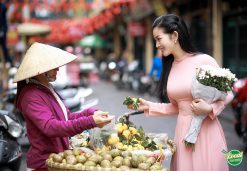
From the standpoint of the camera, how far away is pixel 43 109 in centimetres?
353

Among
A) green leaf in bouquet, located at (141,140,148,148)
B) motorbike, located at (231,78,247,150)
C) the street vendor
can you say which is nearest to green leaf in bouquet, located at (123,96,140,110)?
green leaf in bouquet, located at (141,140,148,148)

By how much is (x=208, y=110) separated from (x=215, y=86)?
0.60ft

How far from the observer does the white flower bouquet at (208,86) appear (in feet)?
11.8

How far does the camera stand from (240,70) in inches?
630

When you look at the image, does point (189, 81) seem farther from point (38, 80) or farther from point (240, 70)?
point (240, 70)

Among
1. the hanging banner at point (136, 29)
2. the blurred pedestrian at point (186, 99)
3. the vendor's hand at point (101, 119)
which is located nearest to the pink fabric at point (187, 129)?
the blurred pedestrian at point (186, 99)

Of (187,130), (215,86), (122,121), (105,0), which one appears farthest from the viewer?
(105,0)

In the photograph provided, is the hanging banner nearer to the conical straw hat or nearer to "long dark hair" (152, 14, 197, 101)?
"long dark hair" (152, 14, 197, 101)

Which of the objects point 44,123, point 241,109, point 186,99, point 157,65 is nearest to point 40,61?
point 44,123

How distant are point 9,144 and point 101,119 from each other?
2.55 metres

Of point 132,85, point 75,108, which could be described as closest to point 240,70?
point 132,85

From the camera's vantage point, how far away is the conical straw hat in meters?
3.61

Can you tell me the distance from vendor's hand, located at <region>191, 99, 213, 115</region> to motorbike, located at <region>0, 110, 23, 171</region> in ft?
8.14

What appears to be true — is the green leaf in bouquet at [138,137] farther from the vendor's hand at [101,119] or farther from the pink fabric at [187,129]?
the vendor's hand at [101,119]
